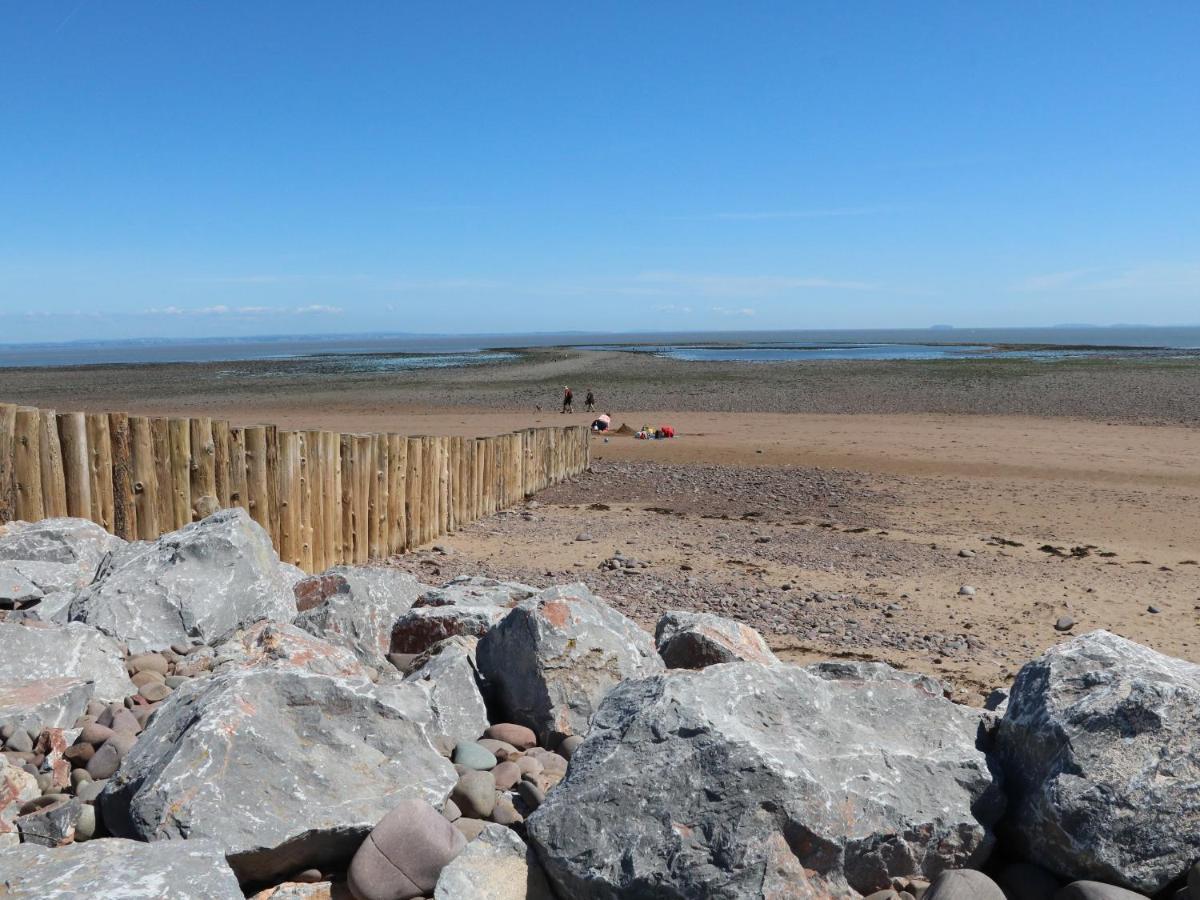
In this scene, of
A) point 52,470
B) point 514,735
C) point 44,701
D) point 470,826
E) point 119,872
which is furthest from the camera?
point 52,470

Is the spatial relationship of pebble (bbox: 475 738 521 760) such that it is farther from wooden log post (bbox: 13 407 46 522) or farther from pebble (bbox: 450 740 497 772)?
wooden log post (bbox: 13 407 46 522)

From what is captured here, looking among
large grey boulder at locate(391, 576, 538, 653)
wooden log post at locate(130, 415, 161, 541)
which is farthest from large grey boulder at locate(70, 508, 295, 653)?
wooden log post at locate(130, 415, 161, 541)

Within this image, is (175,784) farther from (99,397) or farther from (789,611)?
(99,397)

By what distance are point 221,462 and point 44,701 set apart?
14.2ft

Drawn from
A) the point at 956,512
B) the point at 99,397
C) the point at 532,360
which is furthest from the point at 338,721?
the point at 532,360

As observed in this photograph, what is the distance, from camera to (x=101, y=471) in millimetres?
7723

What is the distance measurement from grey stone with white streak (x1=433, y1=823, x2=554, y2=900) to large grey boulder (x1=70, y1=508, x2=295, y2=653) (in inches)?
108

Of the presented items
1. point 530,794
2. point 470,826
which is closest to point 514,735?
point 530,794

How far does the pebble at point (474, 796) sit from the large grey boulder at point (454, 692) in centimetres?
43

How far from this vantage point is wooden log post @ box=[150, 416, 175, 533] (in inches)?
311

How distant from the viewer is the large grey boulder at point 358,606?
550 cm

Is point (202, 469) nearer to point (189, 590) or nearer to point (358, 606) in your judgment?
point (189, 590)

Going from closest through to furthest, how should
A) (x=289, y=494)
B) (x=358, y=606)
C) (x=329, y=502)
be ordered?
(x=358, y=606)
(x=289, y=494)
(x=329, y=502)

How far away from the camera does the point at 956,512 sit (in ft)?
43.1
